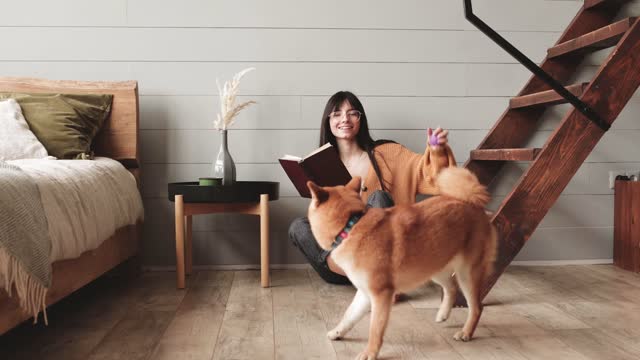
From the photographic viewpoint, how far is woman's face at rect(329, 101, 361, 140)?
237 centimetres

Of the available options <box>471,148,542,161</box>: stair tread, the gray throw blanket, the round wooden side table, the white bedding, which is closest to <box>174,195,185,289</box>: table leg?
the round wooden side table

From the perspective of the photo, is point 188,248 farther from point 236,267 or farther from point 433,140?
point 433,140

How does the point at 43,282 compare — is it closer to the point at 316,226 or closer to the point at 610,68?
the point at 316,226

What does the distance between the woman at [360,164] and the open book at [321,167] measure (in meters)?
0.25

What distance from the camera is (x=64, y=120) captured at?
229 centimetres

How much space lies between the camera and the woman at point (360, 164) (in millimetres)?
2289

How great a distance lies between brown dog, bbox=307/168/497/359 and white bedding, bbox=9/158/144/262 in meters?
0.73

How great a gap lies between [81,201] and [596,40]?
2127 mm

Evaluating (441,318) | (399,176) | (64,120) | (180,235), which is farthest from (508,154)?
(64,120)

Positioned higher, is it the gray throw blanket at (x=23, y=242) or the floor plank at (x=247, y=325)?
the gray throw blanket at (x=23, y=242)

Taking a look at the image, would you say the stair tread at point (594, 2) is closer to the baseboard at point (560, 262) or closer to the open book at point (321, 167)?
the baseboard at point (560, 262)

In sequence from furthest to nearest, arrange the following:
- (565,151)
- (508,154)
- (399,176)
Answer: (399,176) < (508,154) < (565,151)

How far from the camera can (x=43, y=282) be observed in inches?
52.4

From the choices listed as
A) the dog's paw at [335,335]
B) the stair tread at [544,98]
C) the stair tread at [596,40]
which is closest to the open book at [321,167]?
the dog's paw at [335,335]
